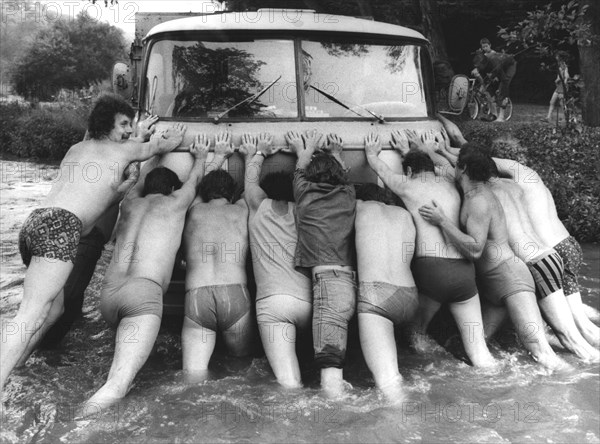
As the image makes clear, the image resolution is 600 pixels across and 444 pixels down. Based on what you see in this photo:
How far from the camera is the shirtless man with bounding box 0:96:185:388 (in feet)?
14.9

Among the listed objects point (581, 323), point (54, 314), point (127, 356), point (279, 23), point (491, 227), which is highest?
point (279, 23)

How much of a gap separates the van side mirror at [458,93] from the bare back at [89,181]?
10.7 ft

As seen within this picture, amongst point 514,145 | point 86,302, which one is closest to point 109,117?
point 86,302

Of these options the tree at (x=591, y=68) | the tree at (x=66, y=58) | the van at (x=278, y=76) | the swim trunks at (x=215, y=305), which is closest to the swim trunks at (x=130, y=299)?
the swim trunks at (x=215, y=305)

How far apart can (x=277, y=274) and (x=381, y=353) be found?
89 cm

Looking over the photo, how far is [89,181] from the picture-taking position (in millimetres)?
4992

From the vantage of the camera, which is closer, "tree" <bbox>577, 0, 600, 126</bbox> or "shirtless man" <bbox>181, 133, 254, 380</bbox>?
"shirtless man" <bbox>181, 133, 254, 380</bbox>

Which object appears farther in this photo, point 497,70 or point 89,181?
point 497,70

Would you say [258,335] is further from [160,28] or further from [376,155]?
[160,28]

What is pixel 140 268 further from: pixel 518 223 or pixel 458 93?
pixel 458 93

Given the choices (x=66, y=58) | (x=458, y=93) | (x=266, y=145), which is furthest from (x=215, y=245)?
(x=66, y=58)

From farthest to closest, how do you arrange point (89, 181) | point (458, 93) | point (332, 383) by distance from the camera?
point (458, 93) < point (89, 181) < point (332, 383)

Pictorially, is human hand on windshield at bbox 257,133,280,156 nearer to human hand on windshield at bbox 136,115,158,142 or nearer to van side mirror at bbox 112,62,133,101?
human hand on windshield at bbox 136,115,158,142

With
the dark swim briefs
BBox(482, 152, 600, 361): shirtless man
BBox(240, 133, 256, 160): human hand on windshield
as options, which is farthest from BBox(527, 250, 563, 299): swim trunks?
the dark swim briefs
